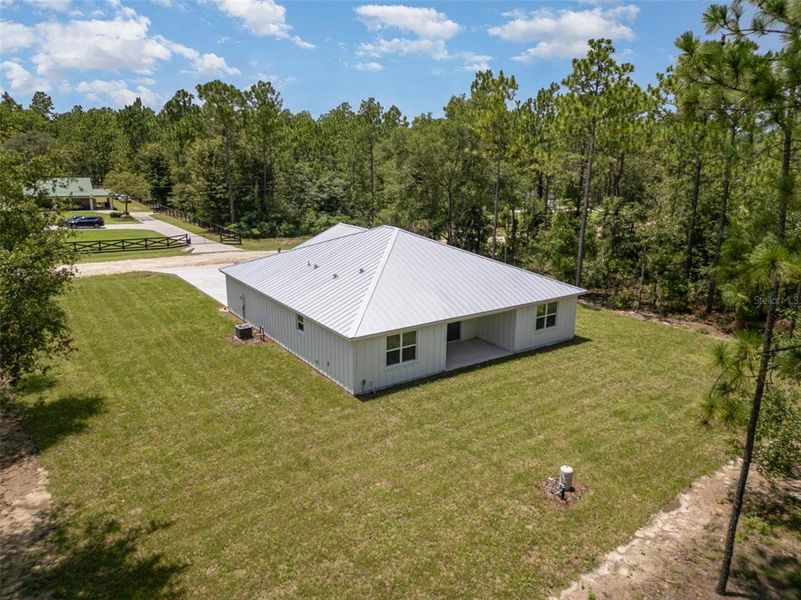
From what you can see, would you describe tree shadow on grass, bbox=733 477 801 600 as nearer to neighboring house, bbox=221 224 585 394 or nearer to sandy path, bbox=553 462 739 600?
sandy path, bbox=553 462 739 600

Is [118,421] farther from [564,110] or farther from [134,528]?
[564,110]

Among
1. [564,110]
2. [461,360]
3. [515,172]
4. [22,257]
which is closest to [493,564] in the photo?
[461,360]

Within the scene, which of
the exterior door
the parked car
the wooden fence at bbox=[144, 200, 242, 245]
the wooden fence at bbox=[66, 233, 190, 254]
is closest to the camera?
the exterior door

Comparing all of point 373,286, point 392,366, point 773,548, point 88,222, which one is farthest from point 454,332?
point 88,222

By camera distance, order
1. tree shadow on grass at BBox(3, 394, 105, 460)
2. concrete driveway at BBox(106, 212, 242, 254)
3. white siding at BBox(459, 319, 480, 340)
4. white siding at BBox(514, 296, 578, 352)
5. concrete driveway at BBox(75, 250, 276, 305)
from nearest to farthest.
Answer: tree shadow on grass at BBox(3, 394, 105, 460) < white siding at BBox(514, 296, 578, 352) < white siding at BBox(459, 319, 480, 340) < concrete driveway at BBox(75, 250, 276, 305) < concrete driveway at BBox(106, 212, 242, 254)

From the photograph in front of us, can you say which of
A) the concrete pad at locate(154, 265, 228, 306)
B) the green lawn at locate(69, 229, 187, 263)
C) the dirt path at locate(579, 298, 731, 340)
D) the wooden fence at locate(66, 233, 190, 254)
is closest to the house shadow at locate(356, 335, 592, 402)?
the dirt path at locate(579, 298, 731, 340)

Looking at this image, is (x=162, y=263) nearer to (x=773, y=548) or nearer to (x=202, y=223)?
(x=202, y=223)
